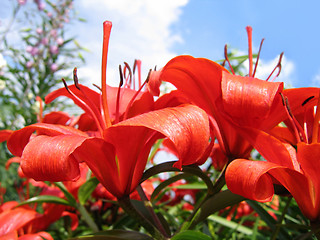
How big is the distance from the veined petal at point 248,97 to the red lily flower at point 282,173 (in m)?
Result: 0.06

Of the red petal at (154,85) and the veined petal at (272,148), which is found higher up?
the red petal at (154,85)

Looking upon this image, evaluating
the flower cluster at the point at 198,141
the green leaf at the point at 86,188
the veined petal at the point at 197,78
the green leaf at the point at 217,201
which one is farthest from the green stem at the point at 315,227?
the green leaf at the point at 86,188

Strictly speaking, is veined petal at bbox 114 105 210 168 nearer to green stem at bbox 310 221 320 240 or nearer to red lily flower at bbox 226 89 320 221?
red lily flower at bbox 226 89 320 221

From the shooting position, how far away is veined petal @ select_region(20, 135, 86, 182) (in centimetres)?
42

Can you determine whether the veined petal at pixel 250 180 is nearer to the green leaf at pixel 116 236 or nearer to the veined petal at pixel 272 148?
the veined petal at pixel 272 148

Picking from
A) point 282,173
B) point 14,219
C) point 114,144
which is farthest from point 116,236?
point 14,219

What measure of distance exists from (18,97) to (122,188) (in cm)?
329

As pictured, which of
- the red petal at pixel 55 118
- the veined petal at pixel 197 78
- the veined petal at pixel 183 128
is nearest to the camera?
the veined petal at pixel 183 128

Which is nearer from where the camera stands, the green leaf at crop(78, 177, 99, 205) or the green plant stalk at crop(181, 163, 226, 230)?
the green plant stalk at crop(181, 163, 226, 230)

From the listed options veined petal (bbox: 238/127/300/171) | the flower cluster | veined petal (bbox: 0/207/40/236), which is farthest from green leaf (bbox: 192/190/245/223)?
veined petal (bbox: 0/207/40/236)

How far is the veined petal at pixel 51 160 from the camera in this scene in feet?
1.38

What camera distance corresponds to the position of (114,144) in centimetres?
50

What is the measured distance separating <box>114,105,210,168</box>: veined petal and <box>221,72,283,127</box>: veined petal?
42 mm

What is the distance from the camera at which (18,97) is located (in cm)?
348
